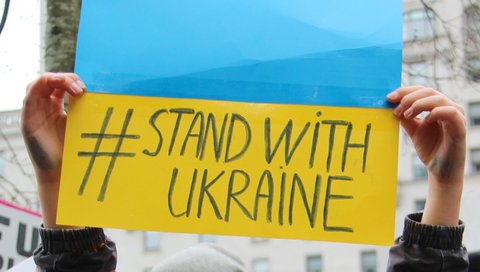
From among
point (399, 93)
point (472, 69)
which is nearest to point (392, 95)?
point (399, 93)

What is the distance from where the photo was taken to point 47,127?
78.6 inches

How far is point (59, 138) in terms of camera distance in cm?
203

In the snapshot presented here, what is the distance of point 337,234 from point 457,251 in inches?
12.3

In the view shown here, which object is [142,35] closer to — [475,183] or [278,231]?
[278,231]

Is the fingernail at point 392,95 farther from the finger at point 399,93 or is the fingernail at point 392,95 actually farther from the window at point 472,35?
the window at point 472,35

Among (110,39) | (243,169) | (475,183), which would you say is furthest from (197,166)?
(475,183)

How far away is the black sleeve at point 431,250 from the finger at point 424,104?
11.1 inches

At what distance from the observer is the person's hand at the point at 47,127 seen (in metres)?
1.94

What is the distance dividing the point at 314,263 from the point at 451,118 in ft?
116

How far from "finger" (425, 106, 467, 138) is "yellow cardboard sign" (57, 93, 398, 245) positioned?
0.09 metres

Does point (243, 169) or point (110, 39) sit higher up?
point (110, 39)

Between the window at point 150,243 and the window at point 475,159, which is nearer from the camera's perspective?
the window at point 475,159

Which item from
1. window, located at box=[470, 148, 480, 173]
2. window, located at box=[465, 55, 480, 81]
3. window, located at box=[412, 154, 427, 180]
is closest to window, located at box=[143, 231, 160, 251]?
window, located at box=[412, 154, 427, 180]

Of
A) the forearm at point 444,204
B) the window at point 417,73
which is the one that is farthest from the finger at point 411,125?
the window at point 417,73
